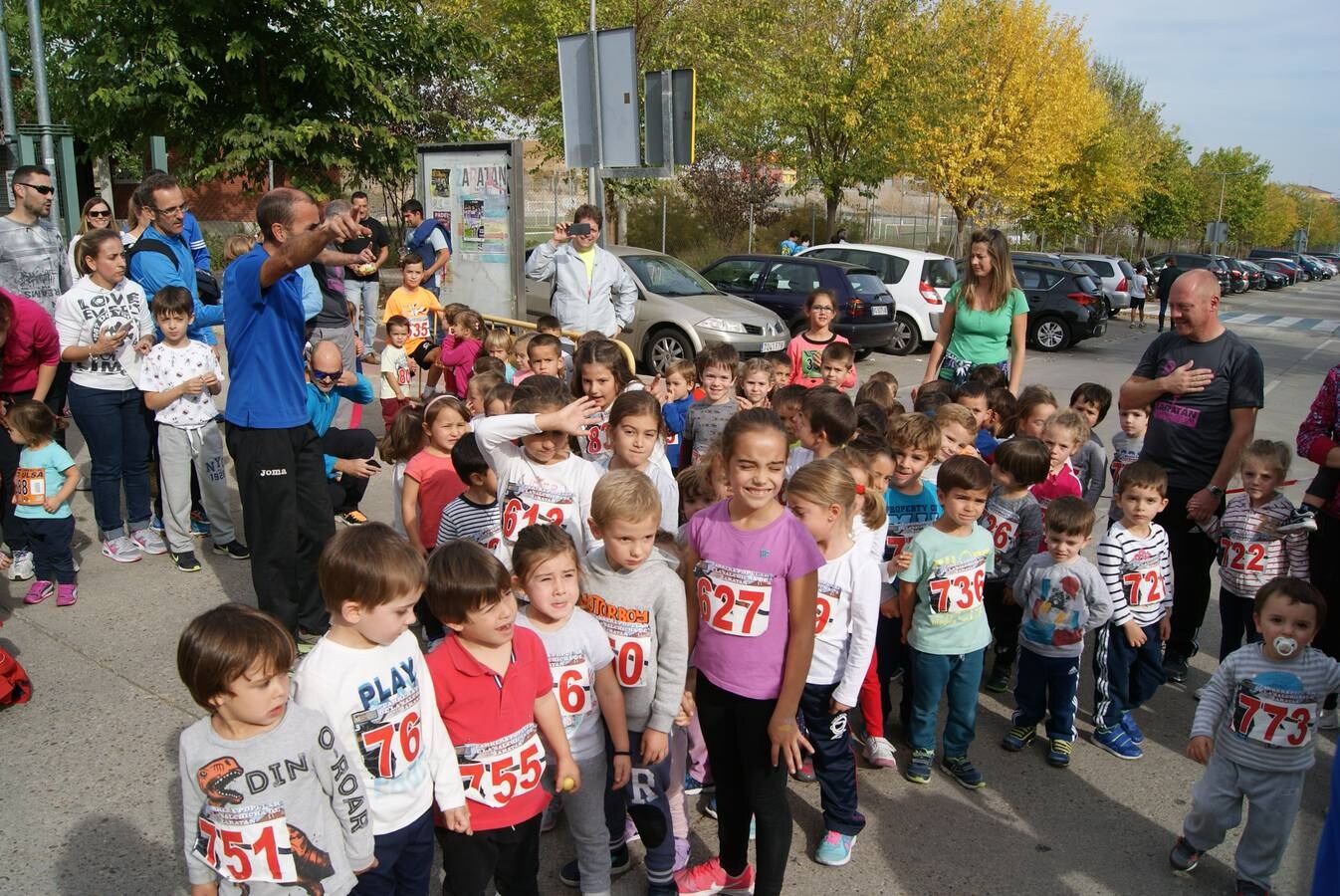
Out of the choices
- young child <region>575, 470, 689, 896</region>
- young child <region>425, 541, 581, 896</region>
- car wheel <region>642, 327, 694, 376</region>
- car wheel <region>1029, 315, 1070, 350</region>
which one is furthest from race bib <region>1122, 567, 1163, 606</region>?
car wheel <region>1029, 315, 1070, 350</region>

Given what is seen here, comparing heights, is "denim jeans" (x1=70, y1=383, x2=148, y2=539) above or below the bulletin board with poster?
below

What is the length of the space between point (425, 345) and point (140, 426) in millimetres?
2472

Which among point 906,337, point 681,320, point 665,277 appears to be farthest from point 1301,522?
point 906,337

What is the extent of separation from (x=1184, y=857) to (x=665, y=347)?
33.2 feet

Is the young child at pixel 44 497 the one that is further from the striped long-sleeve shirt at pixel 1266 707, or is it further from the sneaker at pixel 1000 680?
the striped long-sleeve shirt at pixel 1266 707

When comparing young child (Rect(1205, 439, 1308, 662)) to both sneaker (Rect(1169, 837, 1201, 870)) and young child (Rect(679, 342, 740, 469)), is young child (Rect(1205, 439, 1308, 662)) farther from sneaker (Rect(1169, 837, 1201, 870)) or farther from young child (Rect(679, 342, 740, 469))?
young child (Rect(679, 342, 740, 469))

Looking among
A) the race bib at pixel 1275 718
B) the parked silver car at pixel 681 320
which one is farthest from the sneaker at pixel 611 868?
the parked silver car at pixel 681 320

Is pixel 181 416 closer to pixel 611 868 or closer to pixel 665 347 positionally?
pixel 611 868

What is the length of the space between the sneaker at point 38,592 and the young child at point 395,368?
2740 millimetres

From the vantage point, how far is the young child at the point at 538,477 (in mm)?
3520

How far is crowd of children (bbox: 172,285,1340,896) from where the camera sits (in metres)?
2.38

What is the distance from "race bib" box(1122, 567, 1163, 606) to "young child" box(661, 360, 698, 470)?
8.42 feet

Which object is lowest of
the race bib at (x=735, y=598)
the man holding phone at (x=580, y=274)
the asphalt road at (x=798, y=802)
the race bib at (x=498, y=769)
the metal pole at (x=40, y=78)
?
the asphalt road at (x=798, y=802)

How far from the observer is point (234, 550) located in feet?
19.6
